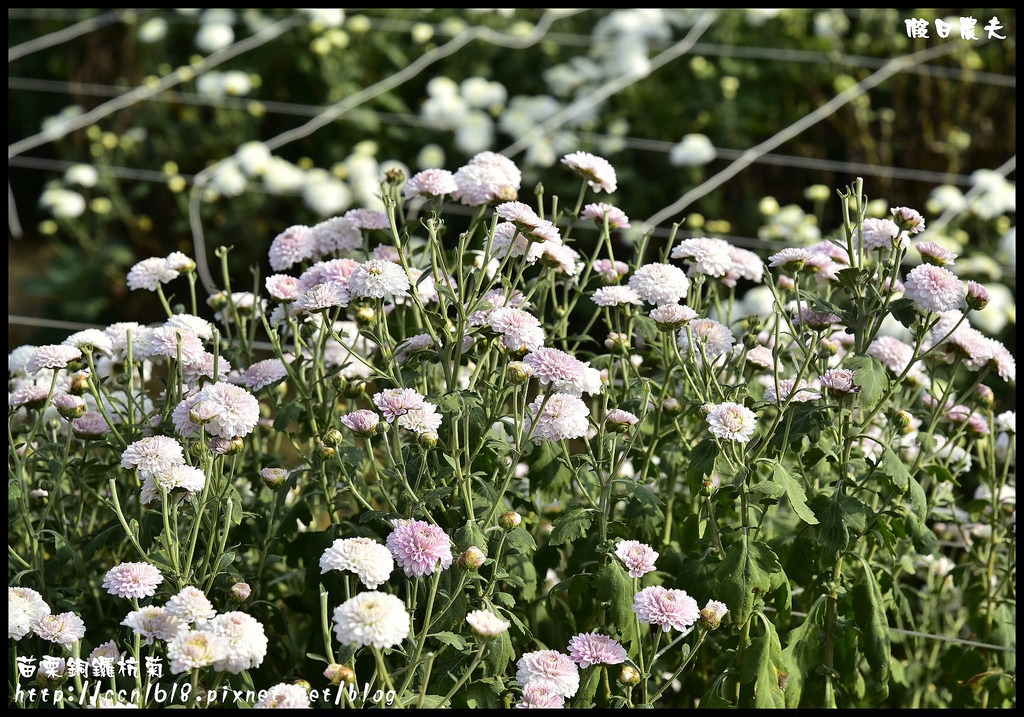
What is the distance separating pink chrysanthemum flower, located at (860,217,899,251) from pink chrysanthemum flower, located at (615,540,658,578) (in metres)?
0.53

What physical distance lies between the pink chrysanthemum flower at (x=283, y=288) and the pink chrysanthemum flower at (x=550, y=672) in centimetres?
59

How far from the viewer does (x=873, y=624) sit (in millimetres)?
1414

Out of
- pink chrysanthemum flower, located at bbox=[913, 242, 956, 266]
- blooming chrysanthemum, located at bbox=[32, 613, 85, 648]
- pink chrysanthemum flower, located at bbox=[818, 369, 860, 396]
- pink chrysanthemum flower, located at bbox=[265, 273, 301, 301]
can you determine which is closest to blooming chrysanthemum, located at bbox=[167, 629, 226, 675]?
blooming chrysanthemum, located at bbox=[32, 613, 85, 648]

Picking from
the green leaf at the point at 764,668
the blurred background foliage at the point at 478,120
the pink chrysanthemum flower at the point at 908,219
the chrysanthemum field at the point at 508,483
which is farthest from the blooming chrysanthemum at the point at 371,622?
the blurred background foliage at the point at 478,120

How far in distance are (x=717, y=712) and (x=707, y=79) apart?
3.53m

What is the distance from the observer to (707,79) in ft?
14.6

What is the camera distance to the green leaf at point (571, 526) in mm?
1315

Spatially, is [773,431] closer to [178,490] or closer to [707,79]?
[178,490]

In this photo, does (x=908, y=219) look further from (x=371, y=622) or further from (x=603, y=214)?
(x=371, y=622)

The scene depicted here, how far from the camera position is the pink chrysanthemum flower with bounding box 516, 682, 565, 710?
3.72ft

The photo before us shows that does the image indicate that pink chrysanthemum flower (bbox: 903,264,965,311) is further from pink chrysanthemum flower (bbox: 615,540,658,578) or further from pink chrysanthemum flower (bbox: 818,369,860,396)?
pink chrysanthemum flower (bbox: 615,540,658,578)

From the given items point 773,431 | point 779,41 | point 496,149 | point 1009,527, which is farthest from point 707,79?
point 773,431

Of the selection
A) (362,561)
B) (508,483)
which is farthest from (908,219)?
(362,561)

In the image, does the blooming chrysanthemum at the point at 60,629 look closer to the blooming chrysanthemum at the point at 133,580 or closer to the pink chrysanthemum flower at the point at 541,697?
the blooming chrysanthemum at the point at 133,580
